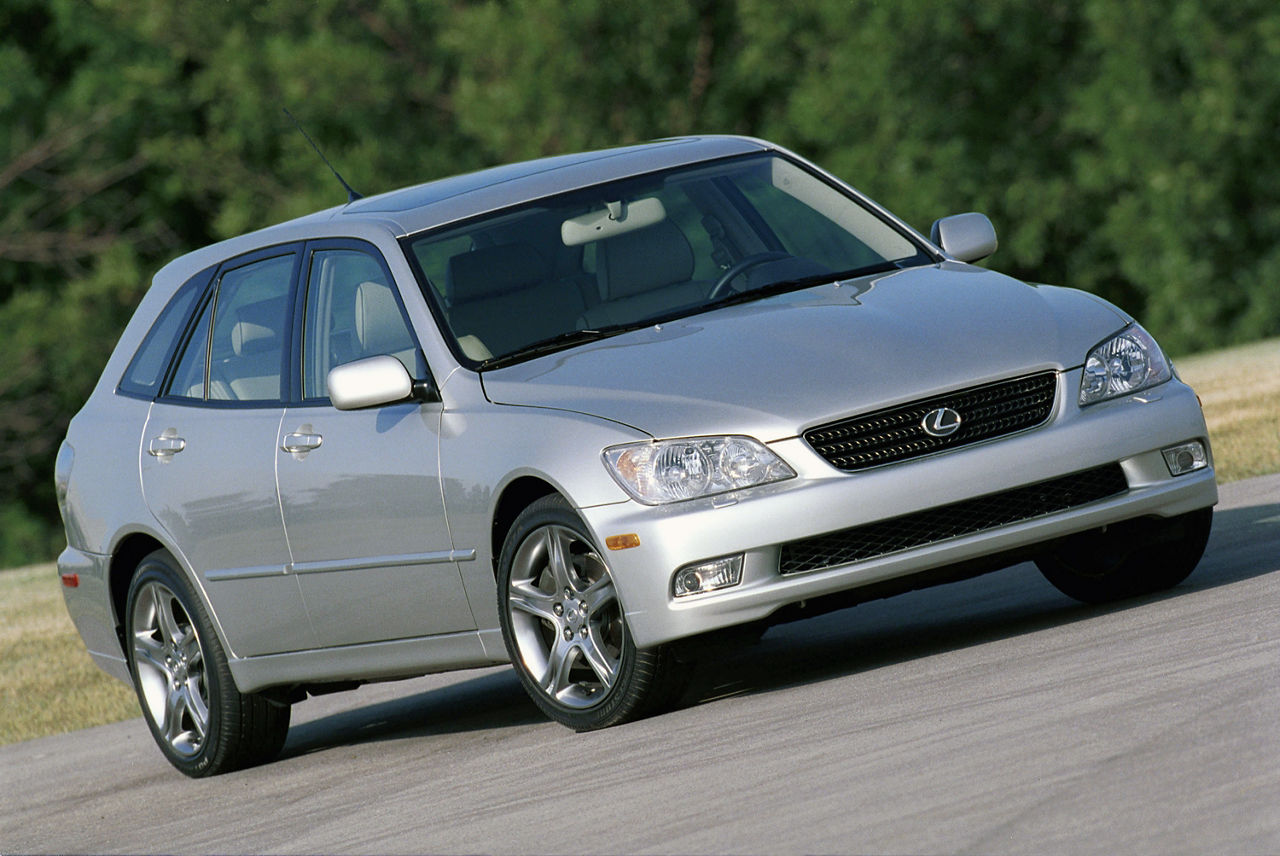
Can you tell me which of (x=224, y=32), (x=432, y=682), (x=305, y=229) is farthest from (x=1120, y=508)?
(x=224, y=32)

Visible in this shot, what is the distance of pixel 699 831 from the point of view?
5320mm

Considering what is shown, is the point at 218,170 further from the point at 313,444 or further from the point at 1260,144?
the point at 313,444

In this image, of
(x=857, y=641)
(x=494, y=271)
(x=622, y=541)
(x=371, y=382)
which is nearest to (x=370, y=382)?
(x=371, y=382)

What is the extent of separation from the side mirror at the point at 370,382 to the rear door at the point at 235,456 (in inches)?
29.4

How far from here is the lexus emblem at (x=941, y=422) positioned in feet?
22.2

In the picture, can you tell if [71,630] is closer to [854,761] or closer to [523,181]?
[523,181]

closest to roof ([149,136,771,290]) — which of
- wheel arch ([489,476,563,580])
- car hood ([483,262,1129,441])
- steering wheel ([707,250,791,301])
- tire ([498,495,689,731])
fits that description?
steering wheel ([707,250,791,301])

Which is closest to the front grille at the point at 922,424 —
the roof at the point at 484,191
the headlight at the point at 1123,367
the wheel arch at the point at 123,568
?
the headlight at the point at 1123,367

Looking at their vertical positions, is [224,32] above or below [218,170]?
above

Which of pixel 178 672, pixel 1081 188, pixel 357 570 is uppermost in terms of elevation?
Result: pixel 357 570

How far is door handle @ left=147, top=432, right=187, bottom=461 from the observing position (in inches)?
337

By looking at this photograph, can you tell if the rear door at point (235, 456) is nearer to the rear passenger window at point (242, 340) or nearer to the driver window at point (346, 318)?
the rear passenger window at point (242, 340)

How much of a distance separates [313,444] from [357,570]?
1.59 ft

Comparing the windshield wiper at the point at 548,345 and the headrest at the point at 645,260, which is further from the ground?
the headrest at the point at 645,260
